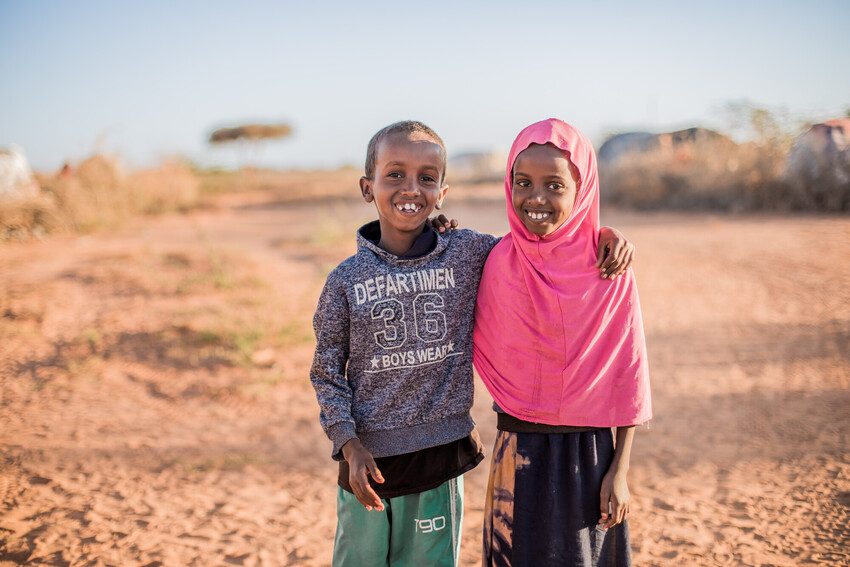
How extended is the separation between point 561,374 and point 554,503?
0.39 meters

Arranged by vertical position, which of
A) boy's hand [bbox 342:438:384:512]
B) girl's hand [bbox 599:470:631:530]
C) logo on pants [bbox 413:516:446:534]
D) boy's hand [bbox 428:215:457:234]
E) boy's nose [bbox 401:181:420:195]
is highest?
boy's nose [bbox 401:181:420:195]

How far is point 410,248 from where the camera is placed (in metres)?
1.91

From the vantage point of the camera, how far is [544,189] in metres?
1.79

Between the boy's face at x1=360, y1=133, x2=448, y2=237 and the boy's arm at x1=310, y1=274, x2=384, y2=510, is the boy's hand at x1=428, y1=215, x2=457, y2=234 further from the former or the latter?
the boy's arm at x1=310, y1=274, x2=384, y2=510

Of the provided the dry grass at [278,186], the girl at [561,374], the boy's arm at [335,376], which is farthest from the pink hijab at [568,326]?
the dry grass at [278,186]

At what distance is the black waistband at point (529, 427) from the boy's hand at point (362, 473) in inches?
18.3

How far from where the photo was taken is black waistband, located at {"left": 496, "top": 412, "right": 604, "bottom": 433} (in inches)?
71.5

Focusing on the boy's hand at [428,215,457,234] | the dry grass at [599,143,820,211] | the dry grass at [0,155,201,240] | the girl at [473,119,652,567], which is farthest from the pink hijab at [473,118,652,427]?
the dry grass at [599,143,820,211]

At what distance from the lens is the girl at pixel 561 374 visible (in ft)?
→ 5.84

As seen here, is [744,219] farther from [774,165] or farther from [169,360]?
[169,360]

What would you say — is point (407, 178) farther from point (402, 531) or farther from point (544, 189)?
point (402, 531)

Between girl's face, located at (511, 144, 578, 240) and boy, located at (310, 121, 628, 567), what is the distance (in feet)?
0.65

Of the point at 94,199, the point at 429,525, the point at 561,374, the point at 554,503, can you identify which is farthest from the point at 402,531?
the point at 94,199

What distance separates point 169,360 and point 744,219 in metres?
10.1
